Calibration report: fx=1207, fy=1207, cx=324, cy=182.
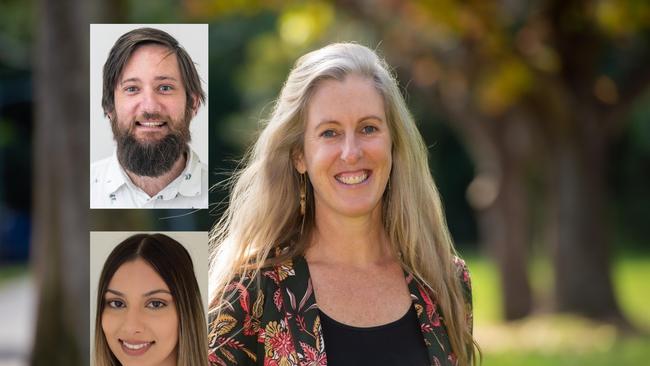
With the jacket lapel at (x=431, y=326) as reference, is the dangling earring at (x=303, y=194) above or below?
above

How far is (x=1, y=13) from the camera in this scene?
30266 millimetres

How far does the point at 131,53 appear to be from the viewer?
260cm

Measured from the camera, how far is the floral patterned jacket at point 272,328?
2775mm

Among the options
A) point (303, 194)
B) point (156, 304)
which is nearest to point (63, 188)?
point (303, 194)

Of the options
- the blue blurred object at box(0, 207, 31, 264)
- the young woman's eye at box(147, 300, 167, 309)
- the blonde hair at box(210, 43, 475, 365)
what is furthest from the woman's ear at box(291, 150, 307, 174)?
the blue blurred object at box(0, 207, 31, 264)

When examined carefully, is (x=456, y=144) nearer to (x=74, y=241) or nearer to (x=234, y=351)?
(x=74, y=241)

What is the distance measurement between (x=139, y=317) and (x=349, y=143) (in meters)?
0.65

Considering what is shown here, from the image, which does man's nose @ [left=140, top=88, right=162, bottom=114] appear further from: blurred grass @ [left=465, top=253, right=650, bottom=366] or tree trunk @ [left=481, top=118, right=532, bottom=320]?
tree trunk @ [left=481, top=118, right=532, bottom=320]

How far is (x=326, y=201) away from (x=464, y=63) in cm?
1049

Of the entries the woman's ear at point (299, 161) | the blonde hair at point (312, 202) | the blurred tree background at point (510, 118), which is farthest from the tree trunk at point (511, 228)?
the woman's ear at point (299, 161)

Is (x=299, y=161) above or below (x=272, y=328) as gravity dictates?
above

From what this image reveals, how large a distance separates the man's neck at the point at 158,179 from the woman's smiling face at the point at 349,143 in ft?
1.35

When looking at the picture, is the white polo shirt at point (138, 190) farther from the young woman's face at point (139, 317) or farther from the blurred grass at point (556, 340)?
the blurred grass at point (556, 340)

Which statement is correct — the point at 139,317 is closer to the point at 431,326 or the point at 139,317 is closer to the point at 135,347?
the point at 135,347
